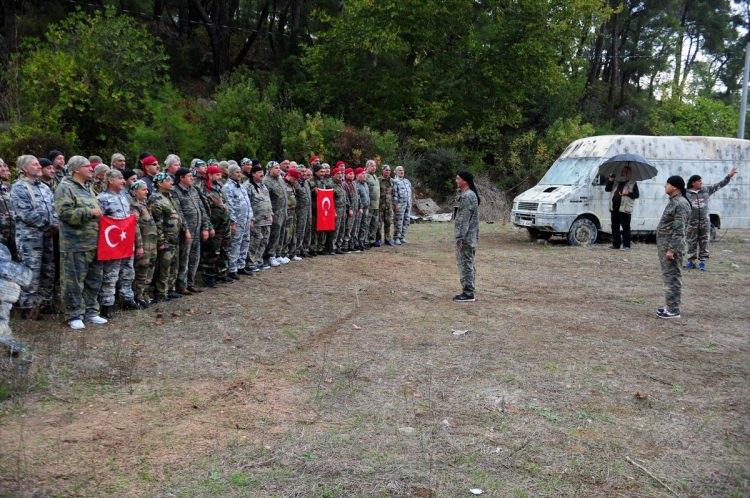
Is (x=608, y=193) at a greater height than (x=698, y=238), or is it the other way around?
(x=608, y=193)

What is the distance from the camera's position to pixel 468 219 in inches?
343

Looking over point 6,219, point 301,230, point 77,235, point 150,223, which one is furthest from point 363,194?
point 6,219

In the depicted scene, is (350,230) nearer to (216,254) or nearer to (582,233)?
(216,254)

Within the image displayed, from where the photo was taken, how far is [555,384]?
5.87m

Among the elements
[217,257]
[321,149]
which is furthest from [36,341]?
[321,149]

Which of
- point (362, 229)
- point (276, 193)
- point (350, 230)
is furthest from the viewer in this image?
point (362, 229)

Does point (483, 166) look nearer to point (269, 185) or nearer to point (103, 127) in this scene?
point (103, 127)

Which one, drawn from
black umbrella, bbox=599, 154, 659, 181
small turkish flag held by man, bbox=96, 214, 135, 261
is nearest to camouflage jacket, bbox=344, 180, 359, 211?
black umbrella, bbox=599, 154, 659, 181

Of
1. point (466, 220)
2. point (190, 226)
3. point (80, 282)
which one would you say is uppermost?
point (466, 220)

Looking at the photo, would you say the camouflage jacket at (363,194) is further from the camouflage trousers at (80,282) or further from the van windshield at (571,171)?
the camouflage trousers at (80,282)

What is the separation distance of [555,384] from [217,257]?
584 centimetres

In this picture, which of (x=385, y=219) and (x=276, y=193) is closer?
(x=276, y=193)

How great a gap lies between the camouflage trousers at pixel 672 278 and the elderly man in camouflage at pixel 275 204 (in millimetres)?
6211

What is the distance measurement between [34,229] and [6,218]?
521mm
